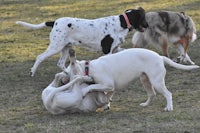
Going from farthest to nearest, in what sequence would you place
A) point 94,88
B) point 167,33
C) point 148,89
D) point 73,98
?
point 167,33
point 148,89
point 94,88
point 73,98

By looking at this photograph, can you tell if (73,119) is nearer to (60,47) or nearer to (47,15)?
(60,47)

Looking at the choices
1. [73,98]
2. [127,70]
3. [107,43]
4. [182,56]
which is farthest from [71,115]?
[182,56]

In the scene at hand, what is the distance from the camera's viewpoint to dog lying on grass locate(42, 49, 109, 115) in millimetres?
7289

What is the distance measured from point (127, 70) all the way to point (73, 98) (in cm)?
86

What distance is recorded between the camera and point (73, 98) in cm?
728

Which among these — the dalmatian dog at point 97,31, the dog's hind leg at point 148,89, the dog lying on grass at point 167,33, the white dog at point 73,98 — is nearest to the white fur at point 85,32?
the dalmatian dog at point 97,31

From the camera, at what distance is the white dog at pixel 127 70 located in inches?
291

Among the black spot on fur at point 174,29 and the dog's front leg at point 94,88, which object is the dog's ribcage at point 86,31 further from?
the dog's front leg at point 94,88

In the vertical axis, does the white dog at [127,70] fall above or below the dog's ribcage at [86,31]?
above

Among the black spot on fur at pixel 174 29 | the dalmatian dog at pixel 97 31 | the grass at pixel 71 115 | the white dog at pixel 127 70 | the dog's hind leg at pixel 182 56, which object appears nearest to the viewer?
the grass at pixel 71 115

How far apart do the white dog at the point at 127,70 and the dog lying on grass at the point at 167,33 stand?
11.5ft

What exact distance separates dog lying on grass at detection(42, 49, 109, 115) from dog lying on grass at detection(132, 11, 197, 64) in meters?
3.70

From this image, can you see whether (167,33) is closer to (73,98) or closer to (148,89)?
(148,89)

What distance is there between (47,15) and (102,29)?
400 inches
